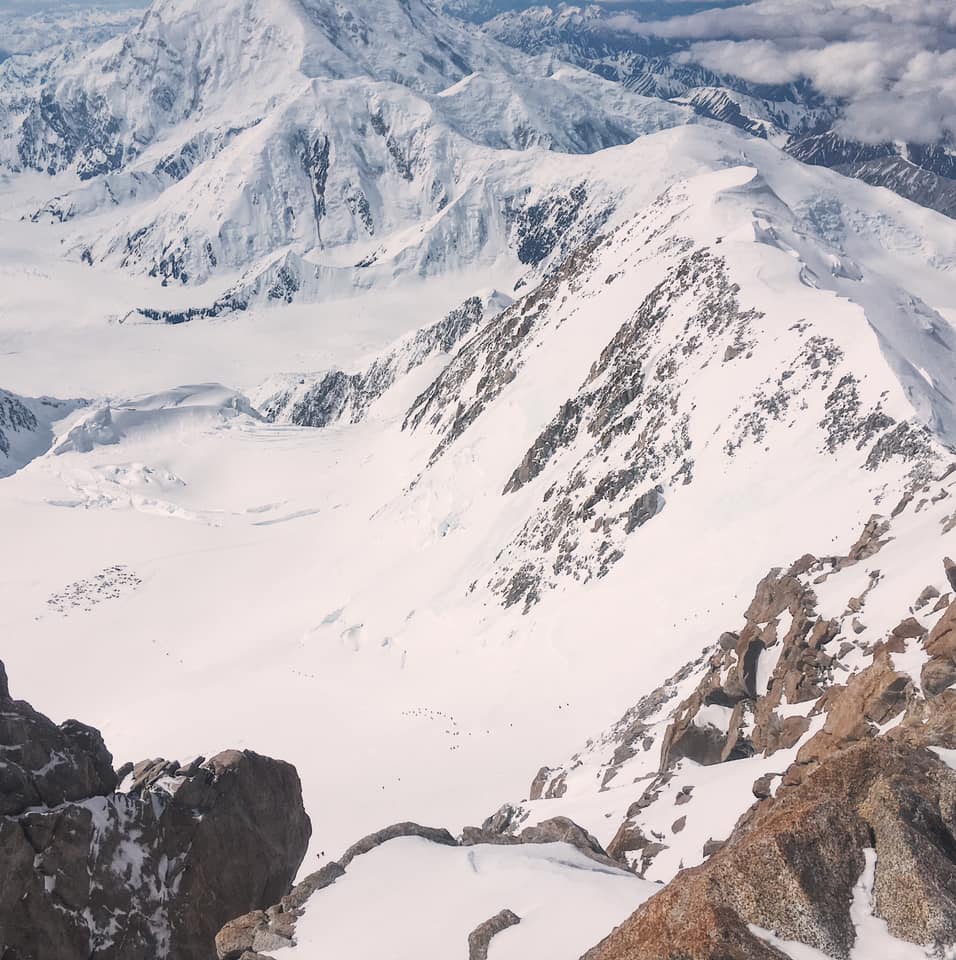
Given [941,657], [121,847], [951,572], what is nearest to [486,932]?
[121,847]

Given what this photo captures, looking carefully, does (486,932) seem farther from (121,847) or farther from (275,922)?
(121,847)

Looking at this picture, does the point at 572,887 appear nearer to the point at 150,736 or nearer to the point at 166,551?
the point at 150,736

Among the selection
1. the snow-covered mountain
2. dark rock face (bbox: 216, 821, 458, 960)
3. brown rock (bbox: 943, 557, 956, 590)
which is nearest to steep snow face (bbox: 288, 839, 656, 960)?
the snow-covered mountain

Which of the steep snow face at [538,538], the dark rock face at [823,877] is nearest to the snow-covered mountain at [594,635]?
the dark rock face at [823,877]

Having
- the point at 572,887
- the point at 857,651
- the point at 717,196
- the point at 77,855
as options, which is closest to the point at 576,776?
the point at 857,651

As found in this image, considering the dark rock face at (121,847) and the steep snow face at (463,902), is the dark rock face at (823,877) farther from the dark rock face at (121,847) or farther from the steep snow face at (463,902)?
the dark rock face at (121,847)

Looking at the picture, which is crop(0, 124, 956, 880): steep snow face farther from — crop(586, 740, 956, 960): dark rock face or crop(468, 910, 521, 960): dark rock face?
crop(586, 740, 956, 960): dark rock face
